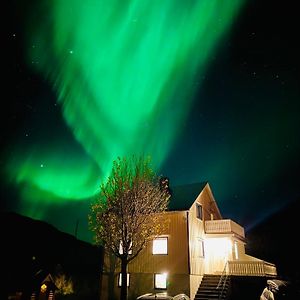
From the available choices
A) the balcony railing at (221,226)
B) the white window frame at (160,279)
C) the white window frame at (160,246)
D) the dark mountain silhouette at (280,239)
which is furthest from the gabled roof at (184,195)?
the dark mountain silhouette at (280,239)

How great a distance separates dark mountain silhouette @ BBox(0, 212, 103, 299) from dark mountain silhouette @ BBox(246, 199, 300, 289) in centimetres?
2811

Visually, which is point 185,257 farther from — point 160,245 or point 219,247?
point 219,247

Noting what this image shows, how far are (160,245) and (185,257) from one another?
2.48 m

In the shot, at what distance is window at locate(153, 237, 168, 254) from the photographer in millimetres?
24009

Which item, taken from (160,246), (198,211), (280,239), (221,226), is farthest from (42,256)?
(280,239)

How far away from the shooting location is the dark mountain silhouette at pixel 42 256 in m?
21.9

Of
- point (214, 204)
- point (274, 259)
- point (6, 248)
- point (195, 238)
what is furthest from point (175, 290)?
point (274, 259)

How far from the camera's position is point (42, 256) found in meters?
44.0

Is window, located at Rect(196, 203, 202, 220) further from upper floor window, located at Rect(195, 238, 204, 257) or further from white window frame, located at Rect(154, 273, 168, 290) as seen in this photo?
white window frame, located at Rect(154, 273, 168, 290)

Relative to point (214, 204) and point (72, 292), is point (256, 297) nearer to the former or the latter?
point (214, 204)

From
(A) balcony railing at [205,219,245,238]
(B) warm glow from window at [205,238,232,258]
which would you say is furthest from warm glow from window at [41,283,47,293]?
(A) balcony railing at [205,219,245,238]

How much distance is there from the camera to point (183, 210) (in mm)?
23906

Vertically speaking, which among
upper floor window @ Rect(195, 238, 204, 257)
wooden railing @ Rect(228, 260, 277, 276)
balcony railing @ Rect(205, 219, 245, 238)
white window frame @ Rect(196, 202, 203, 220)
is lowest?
wooden railing @ Rect(228, 260, 277, 276)

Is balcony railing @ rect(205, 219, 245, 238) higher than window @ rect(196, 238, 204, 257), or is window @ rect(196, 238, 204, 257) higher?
balcony railing @ rect(205, 219, 245, 238)
